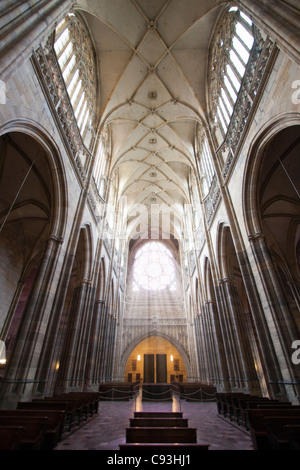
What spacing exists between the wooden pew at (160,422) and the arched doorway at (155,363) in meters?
24.1

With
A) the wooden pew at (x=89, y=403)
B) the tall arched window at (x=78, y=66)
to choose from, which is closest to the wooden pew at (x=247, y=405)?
the wooden pew at (x=89, y=403)

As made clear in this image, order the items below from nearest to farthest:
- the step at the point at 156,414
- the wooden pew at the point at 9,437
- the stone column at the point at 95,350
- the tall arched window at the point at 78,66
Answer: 1. the wooden pew at the point at 9,437
2. the step at the point at 156,414
3. the tall arched window at the point at 78,66
4. the stone column at the point at 95,350

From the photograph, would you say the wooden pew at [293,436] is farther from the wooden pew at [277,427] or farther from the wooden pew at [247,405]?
the wooden pew at [247,405]

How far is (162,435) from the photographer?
3.36m

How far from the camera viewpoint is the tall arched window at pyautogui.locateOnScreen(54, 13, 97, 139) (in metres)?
10.7

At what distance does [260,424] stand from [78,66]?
15421 mm

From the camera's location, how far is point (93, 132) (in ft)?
46.6

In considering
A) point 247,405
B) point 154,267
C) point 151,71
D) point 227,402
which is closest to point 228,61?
point 151,71

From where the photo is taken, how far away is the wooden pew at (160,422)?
3986 millimetres

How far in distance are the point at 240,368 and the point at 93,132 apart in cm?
1511

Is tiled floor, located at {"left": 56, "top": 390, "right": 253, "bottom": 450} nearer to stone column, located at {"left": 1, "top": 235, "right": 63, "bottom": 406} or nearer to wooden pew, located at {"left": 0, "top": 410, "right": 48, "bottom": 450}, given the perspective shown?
wooden pew, located at {"left": 0, "top": 410, "right": 48, "bottom": 450}

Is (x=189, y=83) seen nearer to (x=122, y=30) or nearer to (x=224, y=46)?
(x=224, y=46)

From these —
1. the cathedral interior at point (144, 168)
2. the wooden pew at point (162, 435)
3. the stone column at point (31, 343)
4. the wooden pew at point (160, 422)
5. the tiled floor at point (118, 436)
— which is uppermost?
the cathedral interior at point (144, 168)
